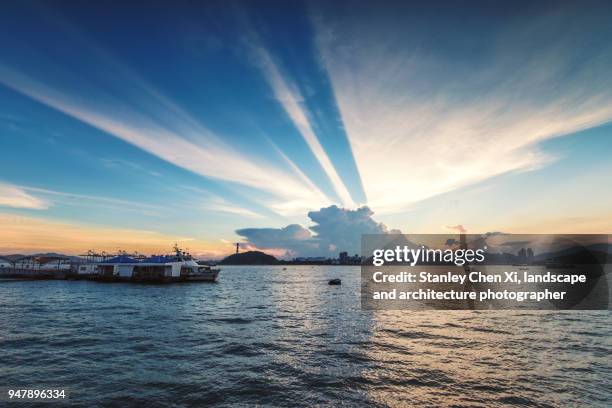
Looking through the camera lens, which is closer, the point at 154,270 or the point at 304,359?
the point at 304,359

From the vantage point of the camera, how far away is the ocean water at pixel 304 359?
19161 mm

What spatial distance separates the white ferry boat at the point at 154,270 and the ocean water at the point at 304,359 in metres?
55.2

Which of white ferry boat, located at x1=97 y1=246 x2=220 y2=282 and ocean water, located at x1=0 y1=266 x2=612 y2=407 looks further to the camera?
white ferry boat, located at x1=97 y1=246 x2=220 y2=282

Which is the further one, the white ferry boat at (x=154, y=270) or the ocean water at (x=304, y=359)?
the white ferry boat at (x=154, y=270)

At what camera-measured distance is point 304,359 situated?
26016mm

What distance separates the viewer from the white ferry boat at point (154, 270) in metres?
102

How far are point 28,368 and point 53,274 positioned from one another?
116074 millimetres

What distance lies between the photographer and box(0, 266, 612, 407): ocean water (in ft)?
62.9

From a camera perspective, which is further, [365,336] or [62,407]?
[365,336]

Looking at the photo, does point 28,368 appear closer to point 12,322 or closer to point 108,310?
point 12,322

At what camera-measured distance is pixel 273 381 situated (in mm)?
21297

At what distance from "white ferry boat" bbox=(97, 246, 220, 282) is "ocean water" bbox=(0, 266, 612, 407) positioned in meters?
55.2

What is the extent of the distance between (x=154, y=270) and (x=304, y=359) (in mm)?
88645

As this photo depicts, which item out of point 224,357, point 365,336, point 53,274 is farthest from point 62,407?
point 53,274
